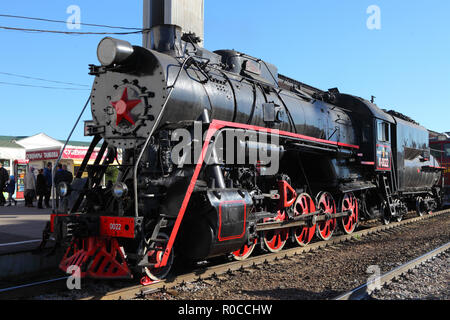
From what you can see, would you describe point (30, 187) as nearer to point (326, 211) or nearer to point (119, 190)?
point (326, 211)

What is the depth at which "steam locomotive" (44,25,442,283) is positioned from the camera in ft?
16.0

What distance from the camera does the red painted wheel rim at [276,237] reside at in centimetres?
702

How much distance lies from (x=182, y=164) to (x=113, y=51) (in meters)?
1.75

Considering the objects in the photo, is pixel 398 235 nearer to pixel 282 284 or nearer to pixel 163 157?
pixel 282 284

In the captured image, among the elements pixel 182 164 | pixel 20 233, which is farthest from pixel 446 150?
pixel 20 233

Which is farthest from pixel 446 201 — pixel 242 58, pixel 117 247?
pixel 117 247

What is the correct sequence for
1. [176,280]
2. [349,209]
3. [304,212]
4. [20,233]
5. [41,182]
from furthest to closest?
[41,182] < [349,209] < [20,233] < [304,212] < [176,280]

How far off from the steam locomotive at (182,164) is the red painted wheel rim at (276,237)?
25 mm

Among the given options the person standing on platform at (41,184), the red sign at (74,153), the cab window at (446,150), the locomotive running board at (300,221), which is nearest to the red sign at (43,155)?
the red sign at (74,153)

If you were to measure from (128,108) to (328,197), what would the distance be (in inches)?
204

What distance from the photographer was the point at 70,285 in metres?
4.96

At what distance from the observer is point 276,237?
738 cm

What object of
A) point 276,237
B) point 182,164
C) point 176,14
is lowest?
point 276,237

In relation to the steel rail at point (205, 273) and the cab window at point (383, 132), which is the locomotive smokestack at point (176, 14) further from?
the steel rail at point (205, 273)
